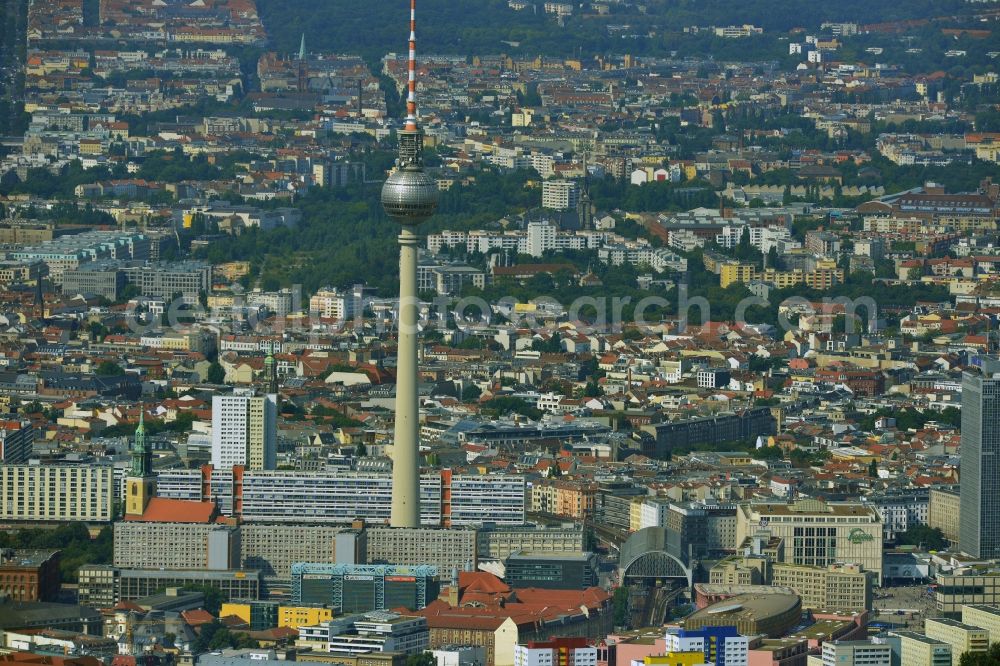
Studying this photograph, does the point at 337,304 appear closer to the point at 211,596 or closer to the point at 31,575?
the point at 211,596

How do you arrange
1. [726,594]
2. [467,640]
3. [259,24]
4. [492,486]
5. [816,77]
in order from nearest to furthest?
[467,640] → [726,594] → [492,486] → [816,77] → [259,24]

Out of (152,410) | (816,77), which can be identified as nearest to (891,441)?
(152,410)

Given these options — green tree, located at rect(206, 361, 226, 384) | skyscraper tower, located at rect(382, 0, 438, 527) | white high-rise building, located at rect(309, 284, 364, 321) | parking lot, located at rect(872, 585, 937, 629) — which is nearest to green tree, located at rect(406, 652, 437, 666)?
parking lot, located at rect(872, 585, 937, 629)

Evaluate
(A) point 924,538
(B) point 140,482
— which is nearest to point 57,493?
(B) point 140,482

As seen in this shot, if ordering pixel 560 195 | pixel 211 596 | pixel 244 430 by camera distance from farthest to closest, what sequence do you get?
pixel 560 195 < pixel 244 430 < pixel 211 596

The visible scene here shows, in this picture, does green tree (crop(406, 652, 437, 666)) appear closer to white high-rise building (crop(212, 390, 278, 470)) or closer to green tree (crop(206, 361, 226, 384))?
white high-rise building (crop(212, 390, 278, 470))

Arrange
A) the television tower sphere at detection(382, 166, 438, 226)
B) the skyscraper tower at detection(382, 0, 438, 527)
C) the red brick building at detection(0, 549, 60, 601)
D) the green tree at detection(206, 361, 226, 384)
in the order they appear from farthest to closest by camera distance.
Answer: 1. the green tree at detection(206, 361, 226, 384)
2. the television tower sphere at detection(382, 166, 438, 226)
3. the skyscraper tower at detection(382, 0, 438, 527)
4. the red brick building at detection(0, 549, 60, 601)

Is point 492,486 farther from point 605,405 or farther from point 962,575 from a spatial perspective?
point 605,405
